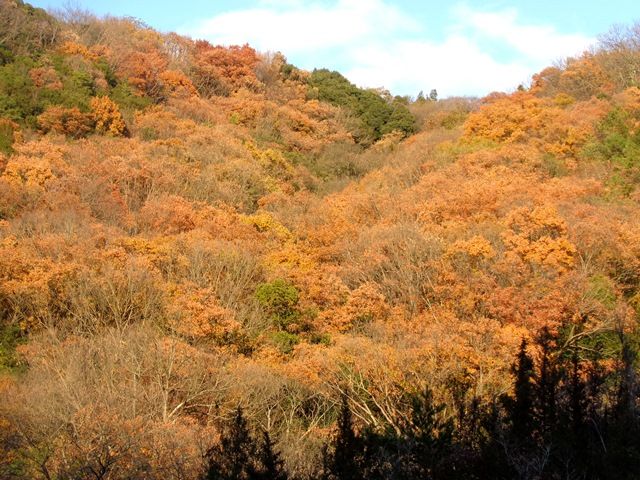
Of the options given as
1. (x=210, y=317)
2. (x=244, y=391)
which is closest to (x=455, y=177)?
(x=210, y=317)

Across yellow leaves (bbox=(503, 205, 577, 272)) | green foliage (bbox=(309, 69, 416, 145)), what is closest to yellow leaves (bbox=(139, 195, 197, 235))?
yellow leaves (bbox=(503, 205, 577, 272))

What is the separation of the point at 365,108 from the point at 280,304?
39.4 meters

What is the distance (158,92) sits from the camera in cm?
4669

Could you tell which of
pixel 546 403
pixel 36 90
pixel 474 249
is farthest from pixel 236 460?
pixel 36 90

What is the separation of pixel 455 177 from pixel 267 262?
12891 mm

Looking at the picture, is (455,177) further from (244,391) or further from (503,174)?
(244,391)

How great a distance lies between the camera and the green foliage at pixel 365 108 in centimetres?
5681

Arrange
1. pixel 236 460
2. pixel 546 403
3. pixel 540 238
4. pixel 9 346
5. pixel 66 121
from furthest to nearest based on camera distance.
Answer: pixel 66 121, pixel 540 238, pixel 9 346, pixel 546 403, pixel 236 460

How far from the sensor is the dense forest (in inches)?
470

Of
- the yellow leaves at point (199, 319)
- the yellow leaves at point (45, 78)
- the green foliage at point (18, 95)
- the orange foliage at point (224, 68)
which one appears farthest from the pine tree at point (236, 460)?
the orange foliage at point (224, 68)

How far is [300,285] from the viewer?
24.9 m

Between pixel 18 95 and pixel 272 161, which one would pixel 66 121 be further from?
pixel 272 161

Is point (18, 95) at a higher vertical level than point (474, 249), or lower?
higher

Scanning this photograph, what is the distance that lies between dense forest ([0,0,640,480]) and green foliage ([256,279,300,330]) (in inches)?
3.1
